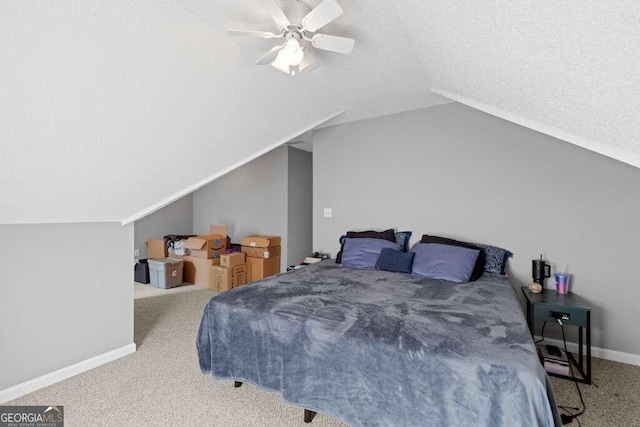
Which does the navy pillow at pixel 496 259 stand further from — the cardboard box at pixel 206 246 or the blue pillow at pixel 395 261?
the cardboard box at pixel 206 246

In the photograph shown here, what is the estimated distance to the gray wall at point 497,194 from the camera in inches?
96.4

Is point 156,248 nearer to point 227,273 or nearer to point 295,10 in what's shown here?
point 227,273

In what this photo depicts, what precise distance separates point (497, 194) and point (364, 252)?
4.72 ft

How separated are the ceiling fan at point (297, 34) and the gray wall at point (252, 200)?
3.14 m

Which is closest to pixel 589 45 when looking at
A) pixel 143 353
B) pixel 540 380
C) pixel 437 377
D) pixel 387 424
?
pixel 540 380

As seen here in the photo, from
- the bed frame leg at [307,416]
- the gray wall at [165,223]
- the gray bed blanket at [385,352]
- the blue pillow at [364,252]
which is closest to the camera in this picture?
the gray bed blanket at [385,352]

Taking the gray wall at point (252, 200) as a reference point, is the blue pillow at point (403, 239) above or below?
below

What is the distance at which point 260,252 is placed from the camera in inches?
181

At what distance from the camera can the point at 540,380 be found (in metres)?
1.10

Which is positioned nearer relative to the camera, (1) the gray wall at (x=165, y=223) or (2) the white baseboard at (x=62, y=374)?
(2) the white baseboard at (x=62, y=374)

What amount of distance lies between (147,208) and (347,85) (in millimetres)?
2080

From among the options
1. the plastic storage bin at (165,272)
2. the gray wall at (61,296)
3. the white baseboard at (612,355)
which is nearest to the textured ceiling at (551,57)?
the white baseboard at (612,355)

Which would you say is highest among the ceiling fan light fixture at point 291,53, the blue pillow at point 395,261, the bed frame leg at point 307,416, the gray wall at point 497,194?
the ceiling fan light fixture at point 291,53

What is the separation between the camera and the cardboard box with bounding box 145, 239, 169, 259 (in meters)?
5.03
